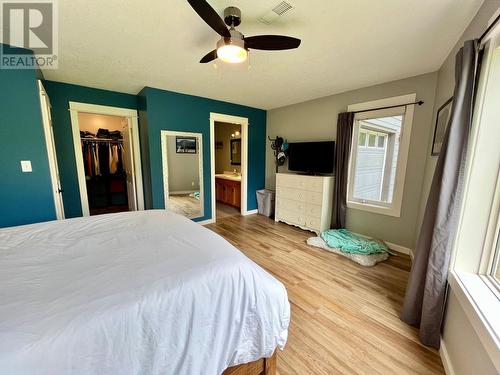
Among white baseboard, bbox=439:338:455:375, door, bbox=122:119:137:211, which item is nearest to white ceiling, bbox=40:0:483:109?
door, bbox=122:119:137:211

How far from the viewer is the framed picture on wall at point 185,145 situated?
3801 mm

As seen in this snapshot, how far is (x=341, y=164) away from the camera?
336 cm

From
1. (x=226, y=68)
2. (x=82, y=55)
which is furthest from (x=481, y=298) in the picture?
(x=82, y=55)

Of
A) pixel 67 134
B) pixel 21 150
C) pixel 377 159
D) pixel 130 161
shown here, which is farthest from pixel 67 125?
pixel 377 159

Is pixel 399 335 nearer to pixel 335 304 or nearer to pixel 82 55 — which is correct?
pixel 335 304

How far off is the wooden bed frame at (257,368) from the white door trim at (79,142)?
3.37 metres

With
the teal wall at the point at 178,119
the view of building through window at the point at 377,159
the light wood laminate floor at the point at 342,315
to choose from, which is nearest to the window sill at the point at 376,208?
the view of building through window at the point at 377,159

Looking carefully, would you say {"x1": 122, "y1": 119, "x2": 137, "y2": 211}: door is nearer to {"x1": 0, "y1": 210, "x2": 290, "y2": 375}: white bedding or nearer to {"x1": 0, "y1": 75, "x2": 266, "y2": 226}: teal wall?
{"x1": 0, "y1": 75, "x2": 266, "y2": 226}: teal wall

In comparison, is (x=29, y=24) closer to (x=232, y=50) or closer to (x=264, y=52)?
(x=232, y=50)

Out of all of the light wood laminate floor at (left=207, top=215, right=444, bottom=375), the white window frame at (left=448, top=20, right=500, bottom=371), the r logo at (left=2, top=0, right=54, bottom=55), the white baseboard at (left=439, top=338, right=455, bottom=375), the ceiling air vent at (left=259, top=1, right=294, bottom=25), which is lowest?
the light wood laminate floor at (left=207, top=215, right=444, bottom=375)

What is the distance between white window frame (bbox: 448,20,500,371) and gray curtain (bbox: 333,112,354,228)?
2001 millimetres

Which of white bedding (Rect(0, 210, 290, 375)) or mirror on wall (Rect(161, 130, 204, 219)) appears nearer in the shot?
white bedding (Rect(0, 210, 290, 375))

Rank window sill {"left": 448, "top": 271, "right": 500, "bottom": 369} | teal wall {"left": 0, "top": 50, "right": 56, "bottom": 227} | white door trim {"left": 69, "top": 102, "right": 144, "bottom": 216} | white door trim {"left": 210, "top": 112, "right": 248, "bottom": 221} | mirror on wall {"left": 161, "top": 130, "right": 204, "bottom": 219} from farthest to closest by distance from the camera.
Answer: white door trim {"left": 210, "top": 112, "right": 248, "bottom": 221}, mirror on wall {"left": 161, "top": 130, "right": 204, "bottom": 219}, white door trim {"left": 69, "top": 102, "right": 144, "bottom": 216}, teal wall {"left": 0, "top": 50, "right": 56, "bottom": 227}, window sill {"left": 448, "top": 271, "right": 500, "bottom": 369}

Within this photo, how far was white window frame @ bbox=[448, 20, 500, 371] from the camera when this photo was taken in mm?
1239
